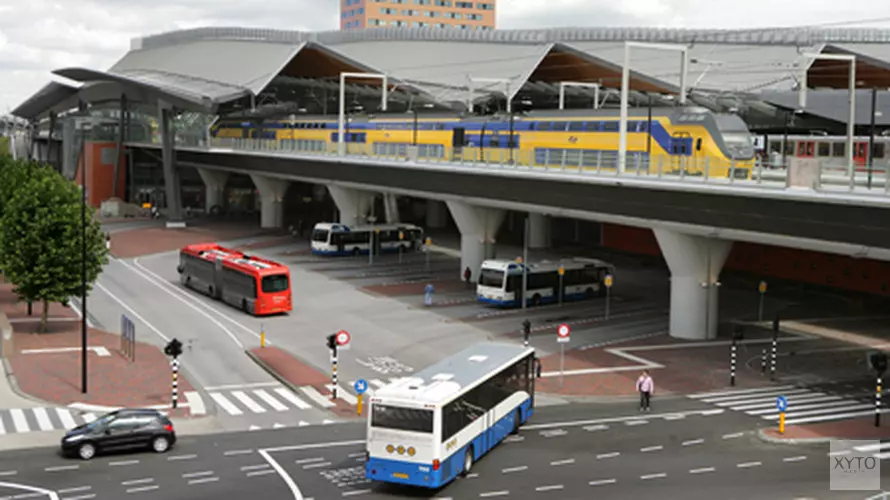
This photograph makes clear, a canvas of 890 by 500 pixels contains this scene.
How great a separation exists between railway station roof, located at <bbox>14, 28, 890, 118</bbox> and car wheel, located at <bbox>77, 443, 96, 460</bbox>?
199ft

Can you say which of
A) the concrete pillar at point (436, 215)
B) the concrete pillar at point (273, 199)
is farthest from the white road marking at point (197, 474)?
the concrete pillar at point (436, 215)

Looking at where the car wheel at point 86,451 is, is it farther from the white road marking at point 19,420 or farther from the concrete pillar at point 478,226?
the concrete pillar at point 478,226

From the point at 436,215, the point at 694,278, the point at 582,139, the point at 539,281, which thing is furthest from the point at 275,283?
the point at 436,215

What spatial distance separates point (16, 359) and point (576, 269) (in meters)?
29.1

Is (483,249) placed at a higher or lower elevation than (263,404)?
higher

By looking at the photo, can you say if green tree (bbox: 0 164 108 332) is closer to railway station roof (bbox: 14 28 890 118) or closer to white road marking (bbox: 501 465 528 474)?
white road marking (bbox: 501 465 528 474)

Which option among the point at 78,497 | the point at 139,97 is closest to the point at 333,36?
the point at 139,97

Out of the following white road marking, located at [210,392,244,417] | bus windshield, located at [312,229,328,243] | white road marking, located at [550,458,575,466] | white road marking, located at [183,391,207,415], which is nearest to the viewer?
white road marking, located at [550,458,575,466]

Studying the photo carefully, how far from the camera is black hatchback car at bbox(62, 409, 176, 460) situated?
27.8 meters

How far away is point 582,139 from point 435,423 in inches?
1360

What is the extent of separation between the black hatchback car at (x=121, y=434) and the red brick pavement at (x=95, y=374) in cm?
452

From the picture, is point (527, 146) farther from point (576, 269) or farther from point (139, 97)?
point (139, 97)

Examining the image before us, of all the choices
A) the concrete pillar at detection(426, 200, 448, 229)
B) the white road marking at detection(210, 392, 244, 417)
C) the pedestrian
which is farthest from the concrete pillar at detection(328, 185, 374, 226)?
the pedestrian

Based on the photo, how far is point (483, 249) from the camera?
6203cm
